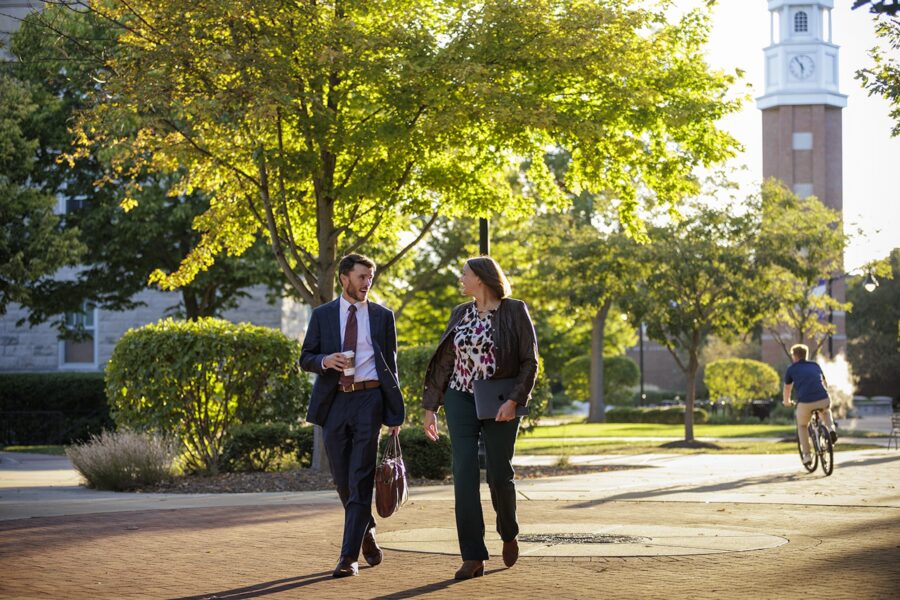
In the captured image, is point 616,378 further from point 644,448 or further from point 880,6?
point 880,6

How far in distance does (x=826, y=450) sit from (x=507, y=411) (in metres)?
11.2

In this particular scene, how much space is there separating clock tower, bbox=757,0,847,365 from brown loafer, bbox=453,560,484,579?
227ft

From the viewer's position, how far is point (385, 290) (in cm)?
3712

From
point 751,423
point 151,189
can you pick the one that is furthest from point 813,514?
point 751,423

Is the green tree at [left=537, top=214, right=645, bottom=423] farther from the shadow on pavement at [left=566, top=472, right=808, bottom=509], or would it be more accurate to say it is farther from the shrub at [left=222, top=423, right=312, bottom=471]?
the shrub at [left=222, top=423, right=312, bottom=471]

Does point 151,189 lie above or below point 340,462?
above

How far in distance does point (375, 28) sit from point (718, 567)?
9.07 m

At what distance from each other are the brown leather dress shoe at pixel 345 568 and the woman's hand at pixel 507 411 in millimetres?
1253

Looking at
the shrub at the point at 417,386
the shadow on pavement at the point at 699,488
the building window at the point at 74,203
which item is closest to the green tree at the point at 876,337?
the building window at the point at 74,203

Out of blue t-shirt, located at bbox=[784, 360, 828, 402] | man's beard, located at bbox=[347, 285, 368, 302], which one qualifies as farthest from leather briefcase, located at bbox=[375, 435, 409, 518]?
blue t-shirt, located at bbox=[784, 360, 828, 402]

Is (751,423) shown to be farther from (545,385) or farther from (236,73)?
(236,73)

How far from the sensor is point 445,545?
31.0ft

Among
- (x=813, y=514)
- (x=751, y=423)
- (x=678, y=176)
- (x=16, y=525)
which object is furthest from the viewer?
(x=751, y=423)

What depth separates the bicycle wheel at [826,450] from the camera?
58.4ft
